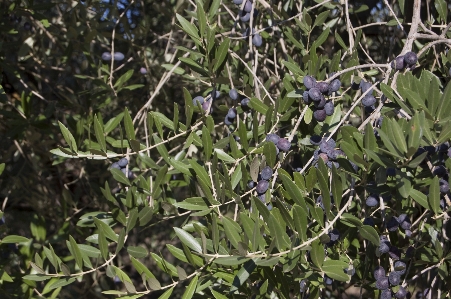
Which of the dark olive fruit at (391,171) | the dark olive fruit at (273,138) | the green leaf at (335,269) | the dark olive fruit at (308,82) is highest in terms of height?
the dark olive fruit at (308,82)

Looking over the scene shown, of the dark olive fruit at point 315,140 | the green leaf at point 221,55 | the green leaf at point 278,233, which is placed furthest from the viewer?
the green leaf at point 221,55

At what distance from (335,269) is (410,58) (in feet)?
1.48

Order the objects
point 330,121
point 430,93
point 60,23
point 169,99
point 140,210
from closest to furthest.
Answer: point 430,93, point 330,121, point 140,210, point 169,99, point 60,23

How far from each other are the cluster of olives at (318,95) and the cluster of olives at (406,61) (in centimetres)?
14

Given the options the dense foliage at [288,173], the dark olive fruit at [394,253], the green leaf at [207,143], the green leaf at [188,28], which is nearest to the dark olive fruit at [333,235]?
the dense foliage at [288,173]

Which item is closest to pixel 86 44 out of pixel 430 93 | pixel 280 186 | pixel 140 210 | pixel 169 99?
pixel 169 99

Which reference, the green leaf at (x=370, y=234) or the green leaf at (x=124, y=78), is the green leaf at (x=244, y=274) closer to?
the green leaf at (x=370, y=234)

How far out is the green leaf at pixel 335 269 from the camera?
1.10 meters

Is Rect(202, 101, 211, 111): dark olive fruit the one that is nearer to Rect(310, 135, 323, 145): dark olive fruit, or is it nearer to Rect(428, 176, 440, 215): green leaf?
Rect(310, 135, 323, 145): dark olive fruit

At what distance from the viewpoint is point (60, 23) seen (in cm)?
256

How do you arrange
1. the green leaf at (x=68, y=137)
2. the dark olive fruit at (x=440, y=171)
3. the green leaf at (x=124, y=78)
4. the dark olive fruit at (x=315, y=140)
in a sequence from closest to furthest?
the dark olive fruit at (x=440, y=171)
the dark olive fruit at (x=315, y=140)
the green leaf at (x=68, y=137)
the green leaf at (x=124, y=78)

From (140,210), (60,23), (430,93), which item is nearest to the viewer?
(430,93)

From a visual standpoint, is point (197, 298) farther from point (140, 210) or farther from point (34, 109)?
Result: point (34, 109)

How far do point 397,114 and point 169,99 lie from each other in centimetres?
129
